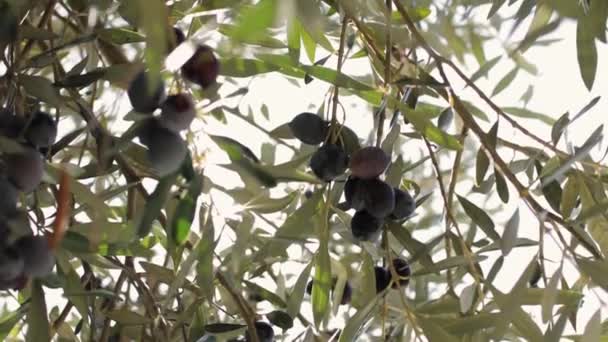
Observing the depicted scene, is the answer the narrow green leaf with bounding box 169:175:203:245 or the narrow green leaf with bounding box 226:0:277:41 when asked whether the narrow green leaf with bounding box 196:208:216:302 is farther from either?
the narrow green leaf with bounding box 226:0:277:41

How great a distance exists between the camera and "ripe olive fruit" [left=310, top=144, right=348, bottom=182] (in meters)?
0.72

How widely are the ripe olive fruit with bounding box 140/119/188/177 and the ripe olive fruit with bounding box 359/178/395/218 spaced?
21 cm

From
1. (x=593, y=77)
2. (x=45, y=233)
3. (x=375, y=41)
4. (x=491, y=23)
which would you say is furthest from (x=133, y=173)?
(x=491, y=23)

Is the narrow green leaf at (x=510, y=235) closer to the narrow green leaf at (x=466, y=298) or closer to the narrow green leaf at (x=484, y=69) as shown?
the narrow green leaf at (x=466, y=298)

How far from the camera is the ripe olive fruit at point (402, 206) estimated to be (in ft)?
2.53

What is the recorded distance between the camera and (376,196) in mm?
722

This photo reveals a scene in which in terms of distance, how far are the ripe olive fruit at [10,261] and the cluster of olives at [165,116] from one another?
11 centimetres

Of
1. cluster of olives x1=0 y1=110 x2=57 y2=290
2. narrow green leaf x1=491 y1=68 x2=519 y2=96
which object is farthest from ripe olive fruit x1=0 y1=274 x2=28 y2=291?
narrow green leaf x1=491 y1=68 x2=519 y2=96

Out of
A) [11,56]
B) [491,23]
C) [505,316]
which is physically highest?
[491,23]

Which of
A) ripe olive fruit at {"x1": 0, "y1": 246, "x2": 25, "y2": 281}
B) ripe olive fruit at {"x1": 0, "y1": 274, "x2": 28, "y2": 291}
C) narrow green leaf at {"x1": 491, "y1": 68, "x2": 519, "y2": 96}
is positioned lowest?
ripe olive fruit at {"x1": 0, "y1": 274, "x2": 28, "y2": 291}

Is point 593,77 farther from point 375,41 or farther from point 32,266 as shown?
point 32,266

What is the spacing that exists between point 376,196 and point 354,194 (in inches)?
0.9

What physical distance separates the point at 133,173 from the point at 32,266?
165mm

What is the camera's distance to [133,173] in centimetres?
74
